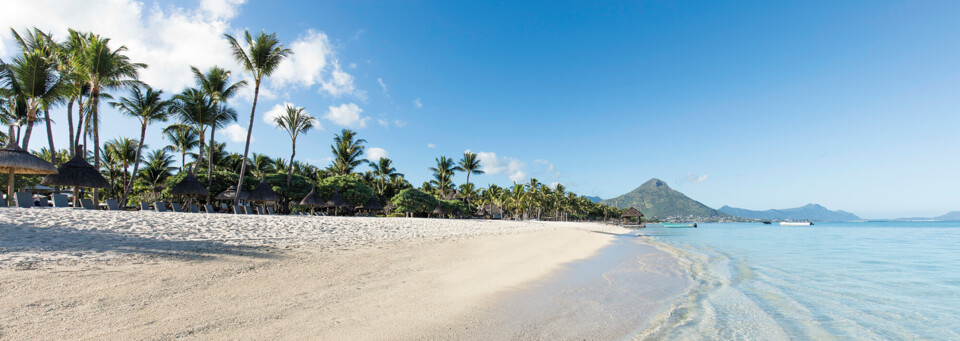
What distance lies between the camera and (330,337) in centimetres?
353

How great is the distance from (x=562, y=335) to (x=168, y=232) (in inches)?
329

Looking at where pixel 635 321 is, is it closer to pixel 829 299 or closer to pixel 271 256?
pixel 829 299

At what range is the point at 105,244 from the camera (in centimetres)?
613

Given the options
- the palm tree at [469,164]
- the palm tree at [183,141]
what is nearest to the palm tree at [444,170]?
the palm tree at [469,164]

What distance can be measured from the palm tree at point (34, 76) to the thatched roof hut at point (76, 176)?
339 centimetres

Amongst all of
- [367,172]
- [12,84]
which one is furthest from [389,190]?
[12,84]

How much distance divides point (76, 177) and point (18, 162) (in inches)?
88.5

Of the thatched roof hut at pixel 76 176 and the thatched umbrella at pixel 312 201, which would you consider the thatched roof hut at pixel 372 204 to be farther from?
the thatched roof hut at pixel 76 176

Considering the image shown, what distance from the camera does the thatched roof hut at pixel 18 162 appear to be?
11.5 meters

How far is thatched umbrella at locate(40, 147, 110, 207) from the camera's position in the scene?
13578mm

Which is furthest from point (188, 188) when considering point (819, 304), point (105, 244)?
point (819, 304)

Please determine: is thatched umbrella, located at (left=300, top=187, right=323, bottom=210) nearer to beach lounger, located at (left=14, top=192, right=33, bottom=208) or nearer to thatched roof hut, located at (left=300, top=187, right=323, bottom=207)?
thatched roof hut, located at (left=300, top=187, right=323, bottom=207)

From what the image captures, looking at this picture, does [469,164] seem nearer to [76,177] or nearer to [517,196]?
[517,196]

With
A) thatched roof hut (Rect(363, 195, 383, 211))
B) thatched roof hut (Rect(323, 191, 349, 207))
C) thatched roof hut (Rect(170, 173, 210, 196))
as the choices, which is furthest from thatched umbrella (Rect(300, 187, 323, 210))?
thatched roof hut (Rect(170, 173, 210, 196))
